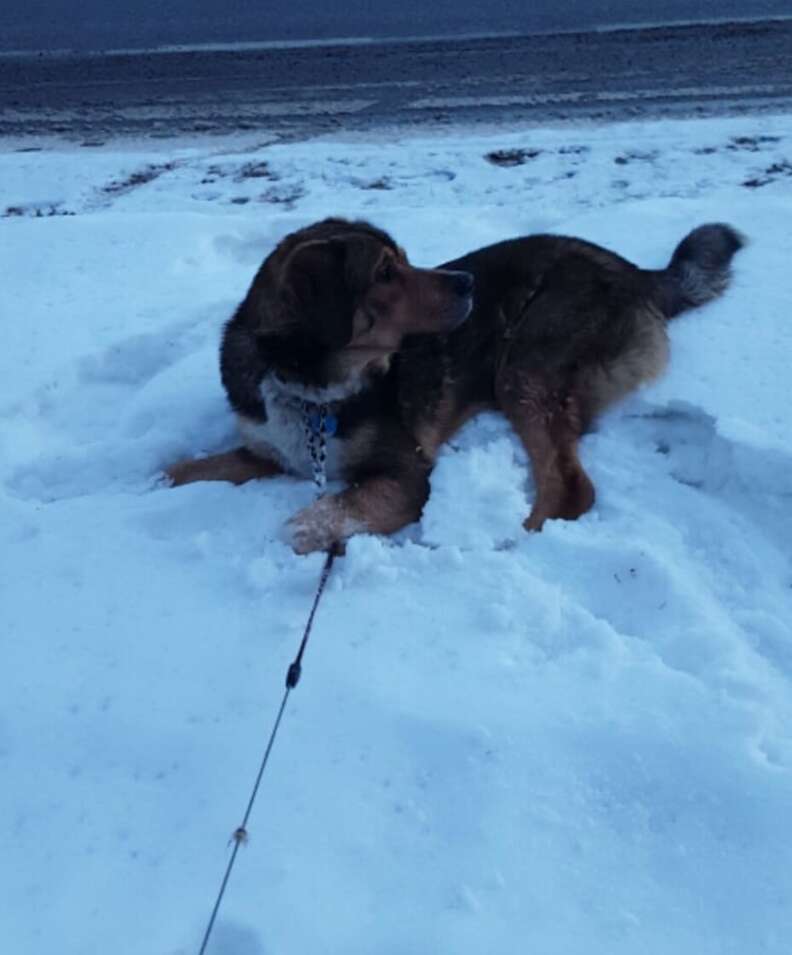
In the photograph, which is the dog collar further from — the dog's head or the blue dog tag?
the dog's head

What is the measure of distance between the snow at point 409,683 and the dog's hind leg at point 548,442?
10cm

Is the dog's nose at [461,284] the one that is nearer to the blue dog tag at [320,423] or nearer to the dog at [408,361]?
the dog at [408,361]

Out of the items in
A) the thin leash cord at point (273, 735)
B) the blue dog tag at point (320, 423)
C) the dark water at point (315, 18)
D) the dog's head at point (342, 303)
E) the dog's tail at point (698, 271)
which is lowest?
the dark water at point (315, 18)

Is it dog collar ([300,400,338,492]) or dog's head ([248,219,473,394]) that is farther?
dog collar ([300,400,338,492])

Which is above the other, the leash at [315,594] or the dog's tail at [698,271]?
the dog's tail at [698,271]

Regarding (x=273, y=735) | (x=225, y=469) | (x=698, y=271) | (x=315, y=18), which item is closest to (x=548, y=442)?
(x=225, y=469)

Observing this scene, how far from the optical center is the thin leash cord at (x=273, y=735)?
2.45 meters

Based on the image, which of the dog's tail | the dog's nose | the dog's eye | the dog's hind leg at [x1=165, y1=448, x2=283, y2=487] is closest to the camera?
the dog's eye

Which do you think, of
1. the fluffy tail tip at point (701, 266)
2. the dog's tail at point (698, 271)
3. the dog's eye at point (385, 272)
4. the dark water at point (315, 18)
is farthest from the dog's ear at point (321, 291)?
the dark water at point (315, 18)

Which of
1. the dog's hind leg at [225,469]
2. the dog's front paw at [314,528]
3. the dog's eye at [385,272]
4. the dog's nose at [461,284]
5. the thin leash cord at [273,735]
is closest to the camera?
the thin leash cord at [273,735]

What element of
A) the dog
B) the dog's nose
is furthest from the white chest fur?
the dog's nose

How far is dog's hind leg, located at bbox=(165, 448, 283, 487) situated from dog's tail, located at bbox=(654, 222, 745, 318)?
7.60ft

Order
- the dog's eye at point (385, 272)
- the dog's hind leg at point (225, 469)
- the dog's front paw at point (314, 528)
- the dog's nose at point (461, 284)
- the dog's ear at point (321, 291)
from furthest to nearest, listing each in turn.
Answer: the dog's hind leg at point (225, 469) → the dog's nose at point (461, 284) → the dog's eye at point (385, 272) → the dog's ear at point (321, 291) → the dog's front paw at point (314, 528)

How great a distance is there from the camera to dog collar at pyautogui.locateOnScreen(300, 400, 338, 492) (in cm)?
425
